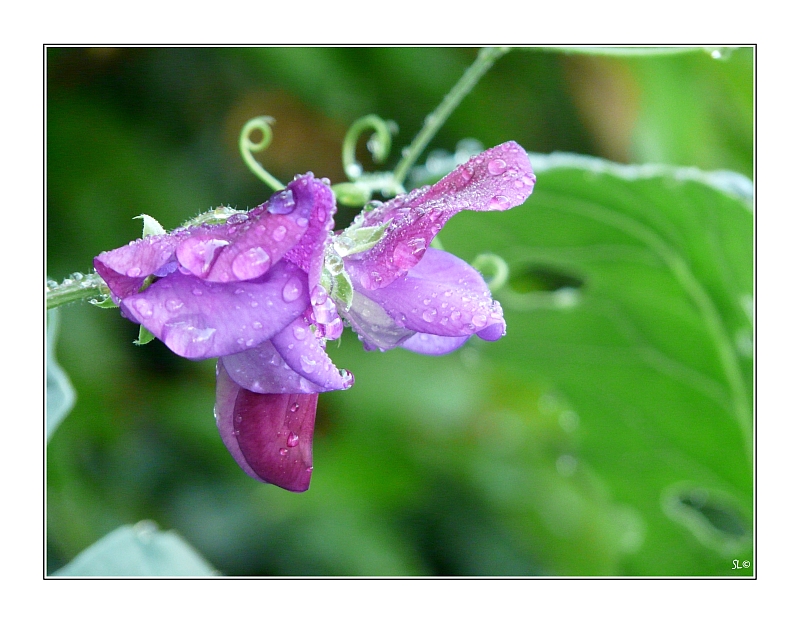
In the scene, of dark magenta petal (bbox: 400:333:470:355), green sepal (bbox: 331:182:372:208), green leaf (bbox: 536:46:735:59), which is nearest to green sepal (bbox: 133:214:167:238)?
dark magenta petal (bbox: 400:333:470:355)

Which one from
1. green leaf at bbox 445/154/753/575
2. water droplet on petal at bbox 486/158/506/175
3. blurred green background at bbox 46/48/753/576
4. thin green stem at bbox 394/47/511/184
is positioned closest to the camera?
water droplet on petal at bbox 486/158/506/175

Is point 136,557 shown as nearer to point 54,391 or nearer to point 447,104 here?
point 54,391

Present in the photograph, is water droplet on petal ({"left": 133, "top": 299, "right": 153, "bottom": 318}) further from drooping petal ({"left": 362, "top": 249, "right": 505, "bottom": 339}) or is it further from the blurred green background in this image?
the blurred green background

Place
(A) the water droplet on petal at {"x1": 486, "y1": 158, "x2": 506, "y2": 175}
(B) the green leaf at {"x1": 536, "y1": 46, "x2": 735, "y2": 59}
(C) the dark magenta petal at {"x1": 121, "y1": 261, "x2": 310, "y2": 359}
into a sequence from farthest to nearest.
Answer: (B) the green leaf at {"x1": 536, "y1": 46, "x2": 735, "y2": 59}
(A) the water droplet on petal at {"x1": 486, "y1": 158, "x2": 506, "y2": 175}
(C) the dark magenta petal at {"x1": 121, "y1": 261, "x2": 310, "y2": 359}

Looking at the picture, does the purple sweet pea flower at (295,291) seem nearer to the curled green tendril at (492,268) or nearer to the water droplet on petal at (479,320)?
the water droplet on petal at (479,320)

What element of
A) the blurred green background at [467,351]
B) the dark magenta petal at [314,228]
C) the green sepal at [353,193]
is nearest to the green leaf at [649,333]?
the blurred green background at [467,351]

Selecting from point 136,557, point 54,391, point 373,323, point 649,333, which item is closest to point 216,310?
point 373,323
